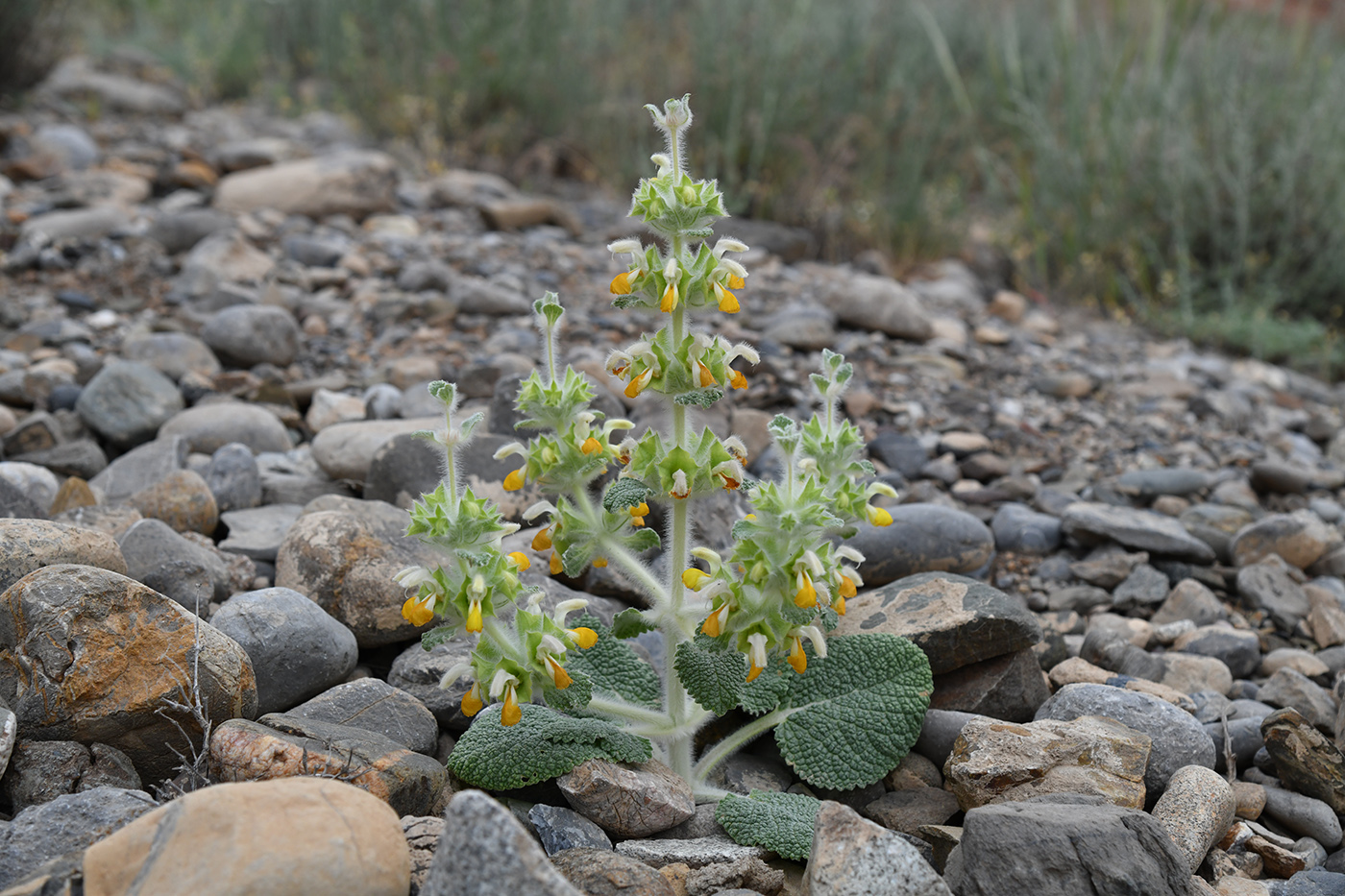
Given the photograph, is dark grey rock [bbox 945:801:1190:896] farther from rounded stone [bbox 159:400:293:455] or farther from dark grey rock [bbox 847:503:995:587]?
rounded stone [bbox 159:400:293:455]

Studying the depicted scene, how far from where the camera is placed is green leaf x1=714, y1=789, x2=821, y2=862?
2061 mm

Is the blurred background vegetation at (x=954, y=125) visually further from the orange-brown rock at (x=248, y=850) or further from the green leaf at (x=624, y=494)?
the orange-brown rock at (x=248, y=850)

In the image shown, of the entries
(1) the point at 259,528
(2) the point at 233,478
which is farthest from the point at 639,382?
(2) the point at 233,478

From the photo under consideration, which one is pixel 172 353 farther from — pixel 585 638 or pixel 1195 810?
pixel 1195 810

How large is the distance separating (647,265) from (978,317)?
3.91 metres

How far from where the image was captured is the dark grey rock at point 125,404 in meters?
3.65

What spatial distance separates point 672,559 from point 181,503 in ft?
5.53

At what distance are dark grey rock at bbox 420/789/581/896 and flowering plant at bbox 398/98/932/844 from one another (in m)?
0.37

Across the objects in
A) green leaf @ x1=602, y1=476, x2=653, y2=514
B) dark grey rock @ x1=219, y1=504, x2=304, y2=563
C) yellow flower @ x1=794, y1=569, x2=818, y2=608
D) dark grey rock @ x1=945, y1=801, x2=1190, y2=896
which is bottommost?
dark grey rock @ x1=219, y1=504, x2=304, y2=563

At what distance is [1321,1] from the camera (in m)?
18.4

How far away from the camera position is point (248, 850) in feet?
5.25

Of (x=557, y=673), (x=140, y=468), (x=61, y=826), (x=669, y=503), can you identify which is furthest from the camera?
(x=140, y=468)

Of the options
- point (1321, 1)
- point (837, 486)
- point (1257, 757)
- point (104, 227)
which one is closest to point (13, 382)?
point (104, 227)

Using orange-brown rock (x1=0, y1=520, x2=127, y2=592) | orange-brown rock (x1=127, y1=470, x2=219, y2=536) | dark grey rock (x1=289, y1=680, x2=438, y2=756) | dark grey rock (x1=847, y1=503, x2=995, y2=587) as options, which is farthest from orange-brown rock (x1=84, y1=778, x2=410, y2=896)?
dark grey rock (x1=847, y1=503, x2=995, y2=587)
